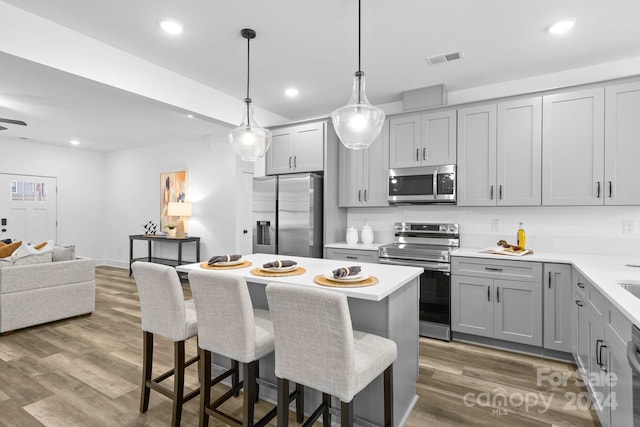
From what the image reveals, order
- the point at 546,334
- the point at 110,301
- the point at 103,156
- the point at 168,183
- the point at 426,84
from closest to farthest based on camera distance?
1. the point at 546,334
2. the point at 426,84
3. the point at 110,301
4. the point at 168,183
5. the point at 103,156

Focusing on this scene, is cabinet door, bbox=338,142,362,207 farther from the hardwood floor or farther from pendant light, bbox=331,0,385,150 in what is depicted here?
pendant light, bbox=331,0,385,150

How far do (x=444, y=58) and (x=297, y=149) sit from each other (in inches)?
77.6

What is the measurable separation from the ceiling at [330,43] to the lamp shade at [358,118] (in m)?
0.71

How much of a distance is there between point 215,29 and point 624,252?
4047mm

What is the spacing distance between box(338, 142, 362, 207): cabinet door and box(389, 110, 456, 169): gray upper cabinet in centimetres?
42

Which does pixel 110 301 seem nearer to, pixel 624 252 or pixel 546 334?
pixel 546 334

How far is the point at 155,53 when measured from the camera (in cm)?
307

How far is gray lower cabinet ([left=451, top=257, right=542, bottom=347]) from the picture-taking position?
3.07m

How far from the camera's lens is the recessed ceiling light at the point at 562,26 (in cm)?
255

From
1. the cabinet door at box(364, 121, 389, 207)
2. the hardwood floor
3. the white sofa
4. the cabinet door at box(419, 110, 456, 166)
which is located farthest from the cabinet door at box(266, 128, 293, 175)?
the white sofa

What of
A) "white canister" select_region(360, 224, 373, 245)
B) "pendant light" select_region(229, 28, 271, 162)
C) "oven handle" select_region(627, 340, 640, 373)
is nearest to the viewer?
"oven handle" select_region(627, 340, 640, 373)

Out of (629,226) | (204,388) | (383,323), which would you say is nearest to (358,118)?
(383,323)

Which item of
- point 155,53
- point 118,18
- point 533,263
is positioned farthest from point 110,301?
point 533,263

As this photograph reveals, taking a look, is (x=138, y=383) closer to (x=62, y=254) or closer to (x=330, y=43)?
(x=62, y=254)
